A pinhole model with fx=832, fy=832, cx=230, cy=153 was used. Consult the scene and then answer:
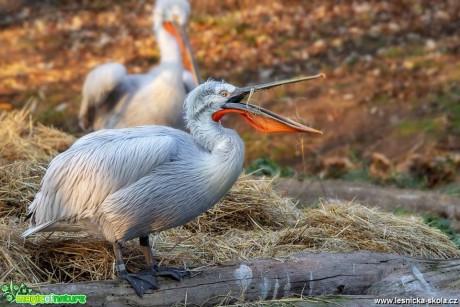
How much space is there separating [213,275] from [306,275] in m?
0.47

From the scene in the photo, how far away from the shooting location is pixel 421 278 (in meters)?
4.22

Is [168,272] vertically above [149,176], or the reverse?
[149,176]

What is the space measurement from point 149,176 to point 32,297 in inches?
30.3

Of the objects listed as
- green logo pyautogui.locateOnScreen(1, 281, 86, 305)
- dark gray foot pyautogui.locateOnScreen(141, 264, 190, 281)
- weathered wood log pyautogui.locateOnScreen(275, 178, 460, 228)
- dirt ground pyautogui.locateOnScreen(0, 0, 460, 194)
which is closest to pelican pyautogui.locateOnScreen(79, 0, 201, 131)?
→ weathered wood log pyautogui.locateOnScreen(275, 178, 460, 228)

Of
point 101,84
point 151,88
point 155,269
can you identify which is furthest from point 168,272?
point 101,84

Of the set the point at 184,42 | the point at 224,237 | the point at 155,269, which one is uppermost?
the point at 184,42

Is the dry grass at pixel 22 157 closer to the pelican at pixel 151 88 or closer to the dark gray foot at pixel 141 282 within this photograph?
the pelican at pixel 151 88

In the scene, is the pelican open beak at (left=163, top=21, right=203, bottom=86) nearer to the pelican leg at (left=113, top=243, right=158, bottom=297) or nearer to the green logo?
the pelican leg at (left=113, top=243, right=158, bottom=297)

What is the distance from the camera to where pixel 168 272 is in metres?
3.96

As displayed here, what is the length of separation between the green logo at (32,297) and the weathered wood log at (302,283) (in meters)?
0.03

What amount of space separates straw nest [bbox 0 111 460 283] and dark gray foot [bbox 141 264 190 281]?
0.23 metres

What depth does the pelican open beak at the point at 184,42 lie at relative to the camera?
305 inches

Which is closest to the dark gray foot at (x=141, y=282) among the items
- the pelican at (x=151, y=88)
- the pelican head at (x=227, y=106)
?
the pelican head at (x=227, y=106)

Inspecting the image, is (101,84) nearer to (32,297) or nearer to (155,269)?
(155,269)
